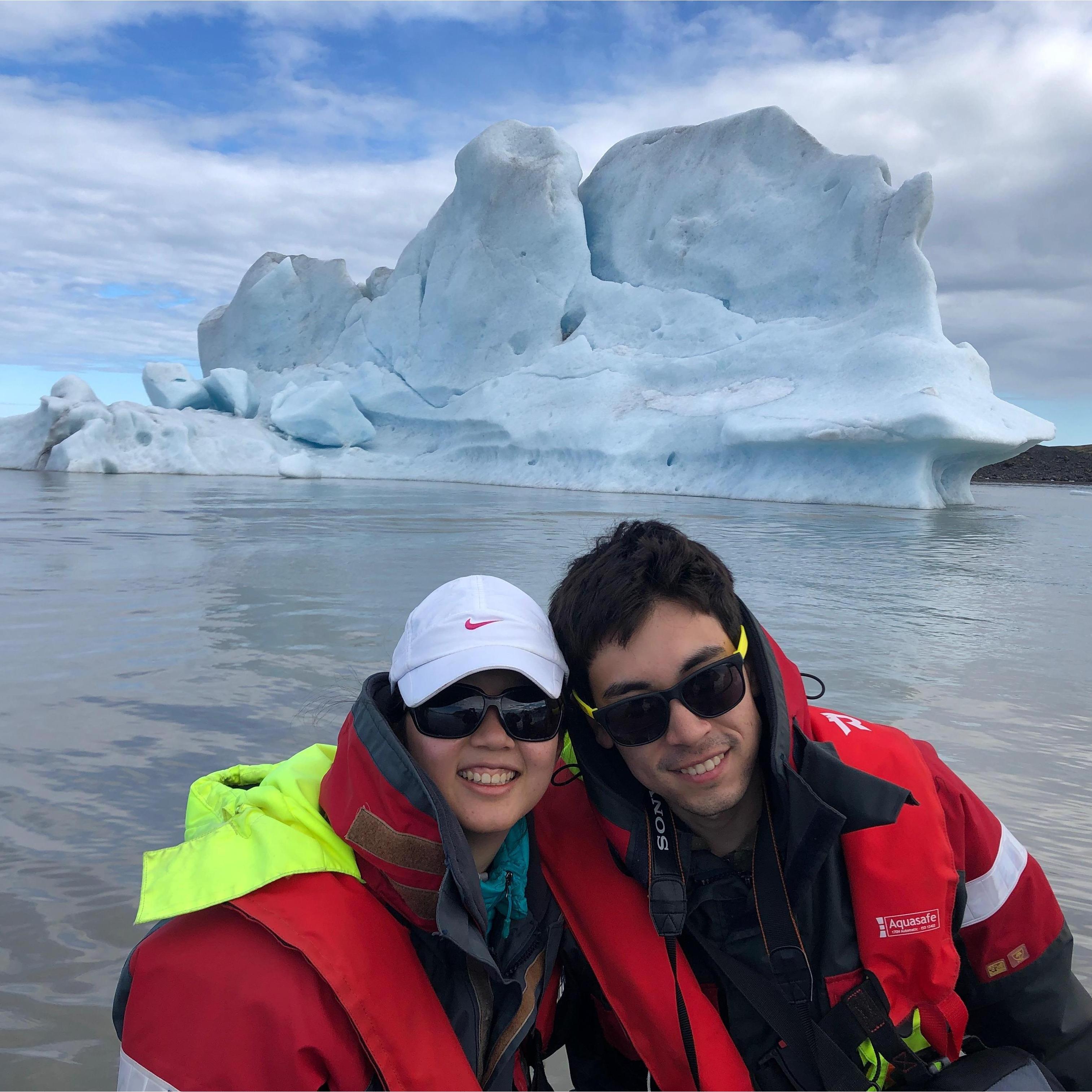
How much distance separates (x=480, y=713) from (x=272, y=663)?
2.87 m

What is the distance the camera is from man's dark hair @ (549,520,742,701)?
1396 millimetres

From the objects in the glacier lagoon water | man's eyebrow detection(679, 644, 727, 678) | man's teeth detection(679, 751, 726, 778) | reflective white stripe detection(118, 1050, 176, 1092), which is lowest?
the glacier lagoon water

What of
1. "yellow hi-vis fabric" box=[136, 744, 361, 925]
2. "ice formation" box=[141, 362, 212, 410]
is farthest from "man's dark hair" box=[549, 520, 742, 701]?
"ice formation" box=[141, 362, 212, 410]

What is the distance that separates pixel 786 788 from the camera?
1.31m

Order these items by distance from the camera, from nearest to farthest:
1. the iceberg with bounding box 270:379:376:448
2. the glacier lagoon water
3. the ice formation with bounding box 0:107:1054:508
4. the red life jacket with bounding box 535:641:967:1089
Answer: the red life jacket with bounding box 535:641:967:1089, the glacier lagoon water, the ice formation with bounding box 0:107:1054:508, the iceberg with bounding box 270:379:376:448

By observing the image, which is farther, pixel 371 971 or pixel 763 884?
pixel 763 884

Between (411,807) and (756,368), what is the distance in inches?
669

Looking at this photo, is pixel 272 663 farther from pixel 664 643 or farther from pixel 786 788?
pixel 786 788

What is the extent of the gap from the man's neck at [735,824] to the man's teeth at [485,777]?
12.2 inches

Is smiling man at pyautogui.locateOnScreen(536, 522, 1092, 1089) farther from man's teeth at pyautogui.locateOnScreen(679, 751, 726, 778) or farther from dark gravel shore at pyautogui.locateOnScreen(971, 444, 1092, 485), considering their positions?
dark gravel shore at pyautogui.locateOnScreen(971, 444, 1092, 485)

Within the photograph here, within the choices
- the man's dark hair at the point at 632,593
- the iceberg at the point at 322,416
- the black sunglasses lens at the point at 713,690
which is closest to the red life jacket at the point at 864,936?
the black sunglasses lens at the point at 713,690

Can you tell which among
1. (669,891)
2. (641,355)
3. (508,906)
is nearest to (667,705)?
(669,891)

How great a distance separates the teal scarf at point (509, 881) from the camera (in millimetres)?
1314

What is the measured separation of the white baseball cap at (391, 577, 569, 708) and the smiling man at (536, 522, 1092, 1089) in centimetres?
11
